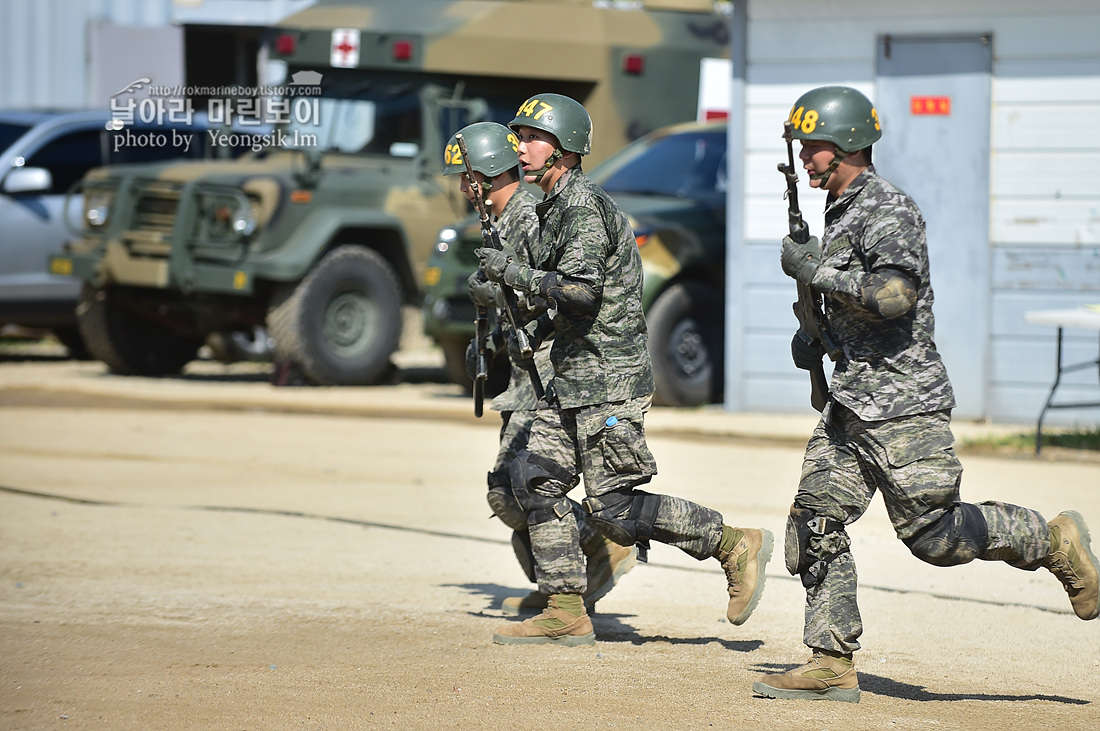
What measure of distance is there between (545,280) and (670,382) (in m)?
7.07

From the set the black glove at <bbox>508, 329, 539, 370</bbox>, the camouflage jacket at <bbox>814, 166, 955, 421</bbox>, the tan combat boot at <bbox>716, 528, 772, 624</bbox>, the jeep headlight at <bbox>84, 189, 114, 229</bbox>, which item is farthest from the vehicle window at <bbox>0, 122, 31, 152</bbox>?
the camouflage jacket at <bbox>814, 166, 955, 421</bbox>

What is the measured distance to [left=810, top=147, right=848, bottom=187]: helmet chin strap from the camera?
466cm

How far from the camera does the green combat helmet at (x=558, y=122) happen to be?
17.1ft

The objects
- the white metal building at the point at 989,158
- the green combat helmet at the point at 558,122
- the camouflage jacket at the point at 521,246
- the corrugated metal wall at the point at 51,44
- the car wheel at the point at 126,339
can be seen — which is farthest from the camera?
the corrugated metal wall at the point at 51,44

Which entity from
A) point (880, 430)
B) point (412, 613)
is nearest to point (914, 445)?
point (880, 430)

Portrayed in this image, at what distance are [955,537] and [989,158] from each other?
7182 mm

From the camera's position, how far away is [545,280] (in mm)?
5047

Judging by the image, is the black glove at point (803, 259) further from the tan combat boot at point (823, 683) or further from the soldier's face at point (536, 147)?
the tan combat boot at point (823, 683)

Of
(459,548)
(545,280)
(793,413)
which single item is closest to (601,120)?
(793,413)

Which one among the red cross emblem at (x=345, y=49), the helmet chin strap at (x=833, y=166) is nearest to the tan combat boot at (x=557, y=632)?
the helmet chin strap at (x=833, y=166)

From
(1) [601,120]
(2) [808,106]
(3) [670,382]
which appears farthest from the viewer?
(1) [601,120]

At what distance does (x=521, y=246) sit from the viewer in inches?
218

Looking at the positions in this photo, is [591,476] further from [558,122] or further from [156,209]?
[156,209]

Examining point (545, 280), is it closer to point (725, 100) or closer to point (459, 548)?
point (459, 548)
